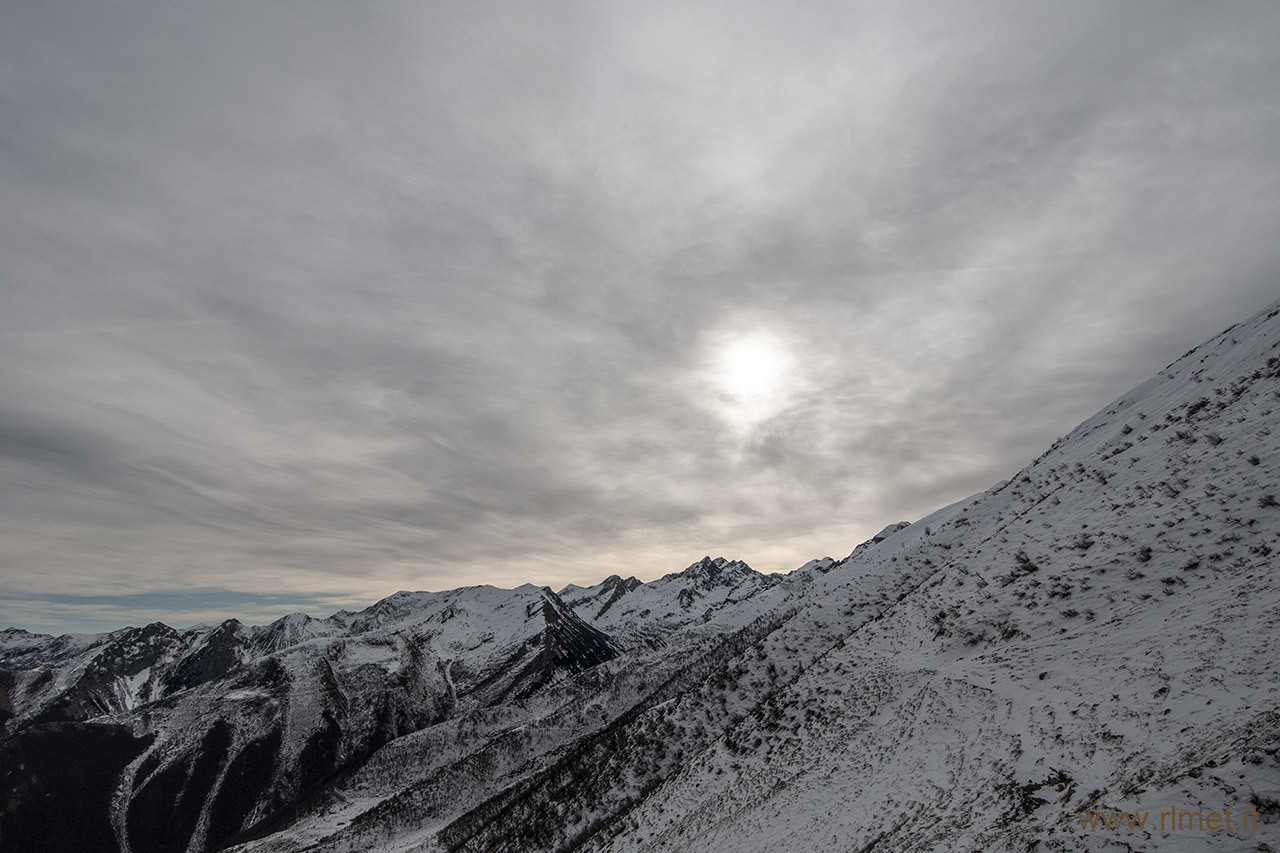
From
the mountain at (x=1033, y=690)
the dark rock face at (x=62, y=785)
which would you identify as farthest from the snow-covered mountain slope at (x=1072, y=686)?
the dark rock face at (x=62, y=785)

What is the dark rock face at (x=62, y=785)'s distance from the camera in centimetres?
13400

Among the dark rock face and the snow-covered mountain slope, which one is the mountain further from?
the dark rock face

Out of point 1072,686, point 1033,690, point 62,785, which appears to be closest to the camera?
point 1072,686

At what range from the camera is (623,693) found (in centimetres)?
12344

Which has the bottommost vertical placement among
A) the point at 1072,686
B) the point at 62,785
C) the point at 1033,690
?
the point at 62,785

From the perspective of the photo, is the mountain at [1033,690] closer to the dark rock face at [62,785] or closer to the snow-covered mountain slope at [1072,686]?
the snow-covered mountain slope at [1072,686]

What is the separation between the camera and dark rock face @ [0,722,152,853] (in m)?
134

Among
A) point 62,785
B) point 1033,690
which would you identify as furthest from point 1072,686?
point 62,785

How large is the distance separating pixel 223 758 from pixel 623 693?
425 ft

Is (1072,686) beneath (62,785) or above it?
above

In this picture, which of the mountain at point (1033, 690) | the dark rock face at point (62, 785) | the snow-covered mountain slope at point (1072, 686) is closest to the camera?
the snow-covered mountain slope at point (1072, 686)

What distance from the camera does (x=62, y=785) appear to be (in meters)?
144

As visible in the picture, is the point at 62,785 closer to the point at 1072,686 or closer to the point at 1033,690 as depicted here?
the point at 1033,690

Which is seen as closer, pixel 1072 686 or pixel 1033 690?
pixel 1072 686
